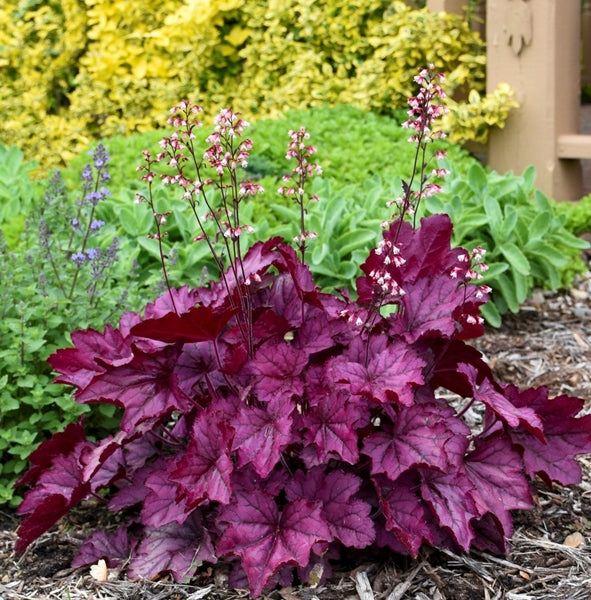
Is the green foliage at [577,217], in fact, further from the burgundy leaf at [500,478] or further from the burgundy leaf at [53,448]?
the burgundy leaf at [53,448]

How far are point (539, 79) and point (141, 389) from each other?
3.58 metres

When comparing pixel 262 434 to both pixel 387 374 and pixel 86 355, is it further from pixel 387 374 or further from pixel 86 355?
pixel 86 355

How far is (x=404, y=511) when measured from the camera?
2.04 meters

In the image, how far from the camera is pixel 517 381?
3248 mm

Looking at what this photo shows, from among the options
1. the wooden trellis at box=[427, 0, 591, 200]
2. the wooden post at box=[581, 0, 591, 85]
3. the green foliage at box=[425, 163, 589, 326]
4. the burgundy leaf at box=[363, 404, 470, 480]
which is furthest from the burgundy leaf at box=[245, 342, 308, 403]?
the wooden post at box=[581, 0, 591, 85]

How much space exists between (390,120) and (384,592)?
149 inches

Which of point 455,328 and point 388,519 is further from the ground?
point 455,328

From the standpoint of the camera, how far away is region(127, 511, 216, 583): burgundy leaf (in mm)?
2148

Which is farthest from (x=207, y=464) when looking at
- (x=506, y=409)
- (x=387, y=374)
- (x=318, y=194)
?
(x=318, y=194)

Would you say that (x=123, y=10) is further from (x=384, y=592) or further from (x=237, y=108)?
(x=384, y=592)

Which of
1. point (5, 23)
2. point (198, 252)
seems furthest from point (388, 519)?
point (5, 23)

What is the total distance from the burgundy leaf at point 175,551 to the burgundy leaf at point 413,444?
46 centimetres

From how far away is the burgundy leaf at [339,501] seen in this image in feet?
A: 6.64

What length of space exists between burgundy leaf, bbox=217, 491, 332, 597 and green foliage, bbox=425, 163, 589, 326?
1684 mm
